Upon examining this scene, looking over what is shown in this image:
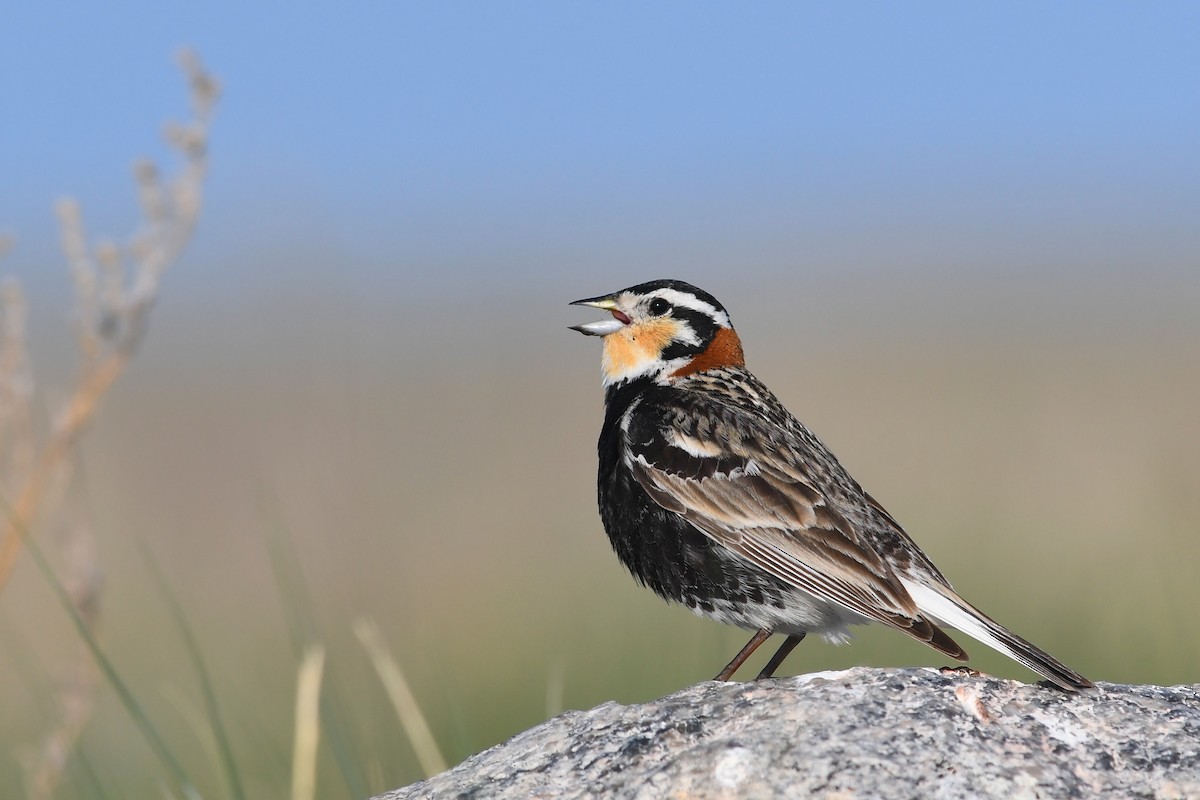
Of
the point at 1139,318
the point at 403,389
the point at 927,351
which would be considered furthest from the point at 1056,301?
the point at 403,389

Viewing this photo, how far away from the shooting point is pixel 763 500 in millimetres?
5324

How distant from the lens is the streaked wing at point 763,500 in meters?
4.94

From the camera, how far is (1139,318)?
47.1 meters

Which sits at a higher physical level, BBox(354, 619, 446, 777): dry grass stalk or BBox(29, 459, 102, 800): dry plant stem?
BBox(29, 459, 102, 800): dry plant stem

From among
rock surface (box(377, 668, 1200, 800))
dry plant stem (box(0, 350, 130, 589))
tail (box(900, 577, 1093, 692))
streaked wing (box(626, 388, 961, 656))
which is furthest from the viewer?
dry plant stem (box(0, 350, 130, 589))

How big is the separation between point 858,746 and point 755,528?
1.76 meters

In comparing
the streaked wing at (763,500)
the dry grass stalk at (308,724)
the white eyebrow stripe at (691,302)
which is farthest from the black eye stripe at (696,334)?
the dry grass stalk at (308,724)

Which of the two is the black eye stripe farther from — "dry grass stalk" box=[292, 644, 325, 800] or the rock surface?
the rock surface

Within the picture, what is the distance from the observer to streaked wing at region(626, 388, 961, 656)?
4938 mm

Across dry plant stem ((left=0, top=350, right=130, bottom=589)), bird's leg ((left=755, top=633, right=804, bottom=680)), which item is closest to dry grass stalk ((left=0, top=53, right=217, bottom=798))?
dry plant stem ((left=0, top=350, right=130, bottom=589))

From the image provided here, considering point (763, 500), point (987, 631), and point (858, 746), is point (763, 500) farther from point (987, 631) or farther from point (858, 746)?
point (858, 746)

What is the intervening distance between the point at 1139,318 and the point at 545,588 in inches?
1519

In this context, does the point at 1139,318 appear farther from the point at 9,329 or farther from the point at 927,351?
the point at 9,329

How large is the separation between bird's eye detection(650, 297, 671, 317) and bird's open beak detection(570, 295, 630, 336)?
12 centimetres
